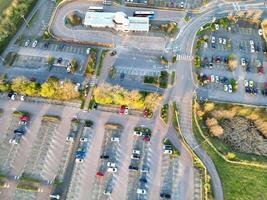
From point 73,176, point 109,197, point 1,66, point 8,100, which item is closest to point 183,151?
point 109,197

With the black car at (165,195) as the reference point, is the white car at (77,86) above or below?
above

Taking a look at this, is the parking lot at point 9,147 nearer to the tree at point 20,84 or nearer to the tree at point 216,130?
the tree at point 20,84

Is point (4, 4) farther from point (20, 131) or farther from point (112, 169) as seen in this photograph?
point (112, 169)

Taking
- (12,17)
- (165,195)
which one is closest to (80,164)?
(165,195)

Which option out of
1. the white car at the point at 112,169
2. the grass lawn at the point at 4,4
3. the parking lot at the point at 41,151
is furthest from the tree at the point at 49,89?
the grass lawn at the point at 4,4

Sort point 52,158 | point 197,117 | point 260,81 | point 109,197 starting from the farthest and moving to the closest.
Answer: point 260,81
point 197,117
point 52,158
point 109,197

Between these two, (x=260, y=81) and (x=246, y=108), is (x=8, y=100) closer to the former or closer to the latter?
(x=246, y=108)

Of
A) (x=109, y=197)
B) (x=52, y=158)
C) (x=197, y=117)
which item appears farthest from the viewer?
(x=197, y=117)
